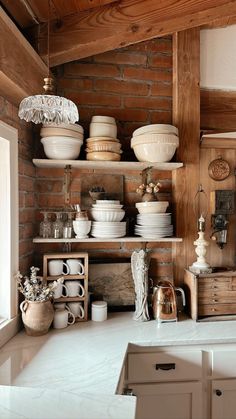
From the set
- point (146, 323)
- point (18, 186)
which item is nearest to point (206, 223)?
point (146, 323)

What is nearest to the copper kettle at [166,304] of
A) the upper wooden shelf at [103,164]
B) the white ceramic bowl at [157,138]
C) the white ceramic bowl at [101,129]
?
the upper wooden shelf at [103,164]

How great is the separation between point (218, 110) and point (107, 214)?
1.01 m

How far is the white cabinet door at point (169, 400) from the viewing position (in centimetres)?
138

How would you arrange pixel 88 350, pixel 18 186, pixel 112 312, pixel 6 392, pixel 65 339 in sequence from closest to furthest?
pixel 6 392 → pixel 88 350 → pixel 65 339 → pixel 18 186 → pixel 112 312

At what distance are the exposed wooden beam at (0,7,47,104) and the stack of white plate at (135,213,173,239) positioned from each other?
2.87ft

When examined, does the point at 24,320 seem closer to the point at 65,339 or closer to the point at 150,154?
the point at 65,339

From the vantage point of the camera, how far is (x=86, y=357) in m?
1.25

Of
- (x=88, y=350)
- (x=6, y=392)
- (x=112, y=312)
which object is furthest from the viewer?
(x=112, y=312)

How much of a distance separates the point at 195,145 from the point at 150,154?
387mm

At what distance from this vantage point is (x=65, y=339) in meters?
1.42

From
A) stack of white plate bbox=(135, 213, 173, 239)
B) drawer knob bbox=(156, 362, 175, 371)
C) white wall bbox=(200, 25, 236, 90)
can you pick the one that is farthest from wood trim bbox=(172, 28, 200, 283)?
drawer knob bbox=(156, 362, 175, 371)

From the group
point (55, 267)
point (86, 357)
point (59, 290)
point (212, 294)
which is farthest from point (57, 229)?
point (212, 294)

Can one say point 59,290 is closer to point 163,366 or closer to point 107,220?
point 107,220

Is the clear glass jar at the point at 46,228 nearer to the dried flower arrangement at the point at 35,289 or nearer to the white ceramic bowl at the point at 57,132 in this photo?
the dried flower arrangement at the point at 35,289
